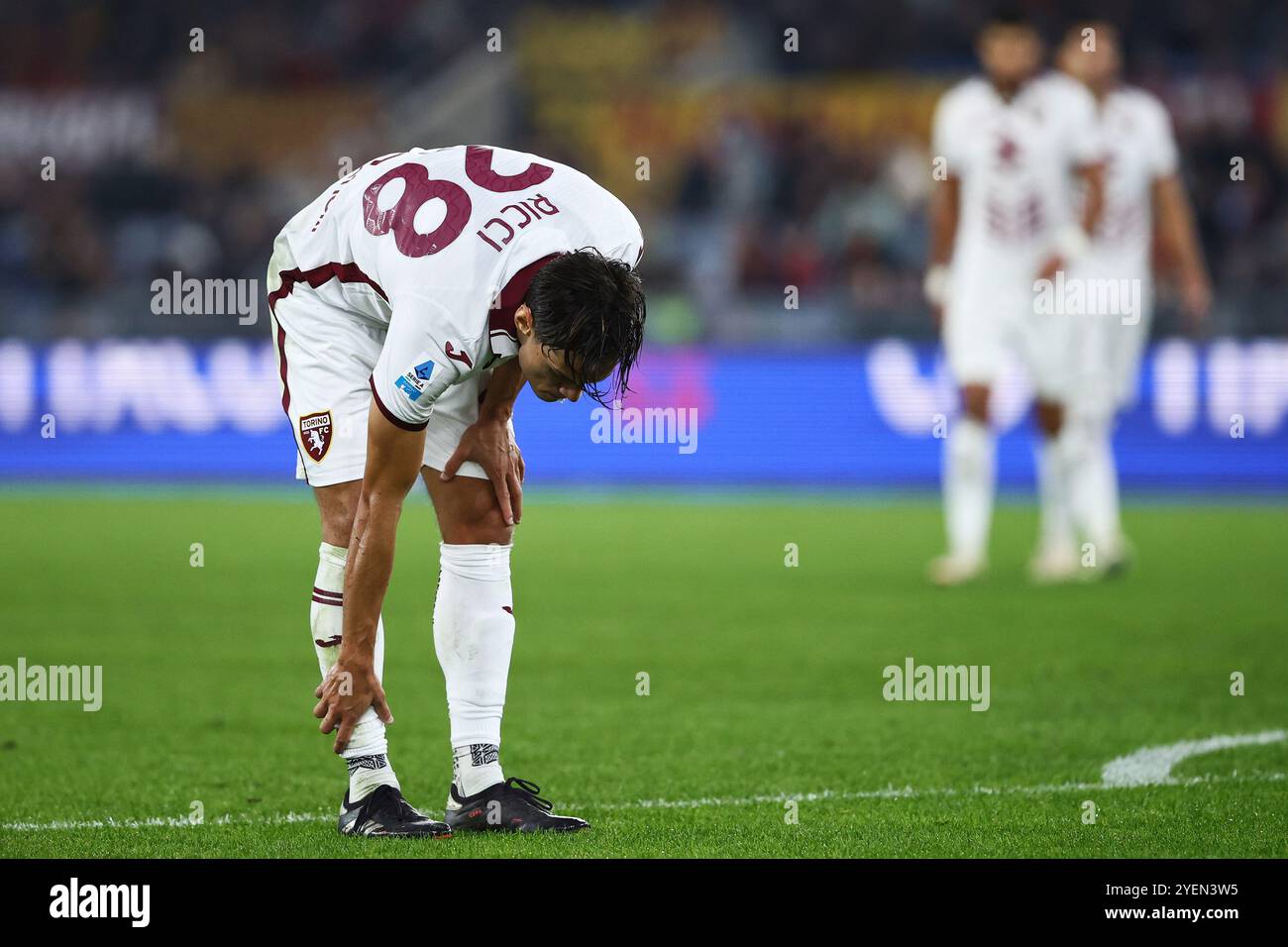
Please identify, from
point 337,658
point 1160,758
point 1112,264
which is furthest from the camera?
point 1112,264

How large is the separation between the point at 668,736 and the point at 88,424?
36.7 ft

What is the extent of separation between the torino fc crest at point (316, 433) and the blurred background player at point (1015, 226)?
243 inches

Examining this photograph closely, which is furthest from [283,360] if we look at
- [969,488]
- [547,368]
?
[969,488]

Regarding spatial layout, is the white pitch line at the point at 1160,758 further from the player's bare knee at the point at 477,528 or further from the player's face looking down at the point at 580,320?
the player's face looking down at the point at 580,320

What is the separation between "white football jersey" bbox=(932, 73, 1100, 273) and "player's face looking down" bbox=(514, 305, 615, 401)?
22.2 ft

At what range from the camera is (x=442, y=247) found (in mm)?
4148

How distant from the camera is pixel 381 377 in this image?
4059 mm

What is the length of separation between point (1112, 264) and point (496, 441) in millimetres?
8267

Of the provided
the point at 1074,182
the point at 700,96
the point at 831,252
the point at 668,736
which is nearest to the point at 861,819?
the point at 668,736

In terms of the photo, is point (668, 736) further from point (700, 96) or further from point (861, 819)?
point (700, 96)

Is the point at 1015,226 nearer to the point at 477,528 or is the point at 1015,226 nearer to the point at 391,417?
the point at 477,528

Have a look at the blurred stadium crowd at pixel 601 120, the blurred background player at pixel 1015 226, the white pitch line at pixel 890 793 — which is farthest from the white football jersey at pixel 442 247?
the blurred stadium crowd at pixel 601 120

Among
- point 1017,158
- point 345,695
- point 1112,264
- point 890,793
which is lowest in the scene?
point 890,793

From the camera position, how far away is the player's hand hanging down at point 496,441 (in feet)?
15.0
